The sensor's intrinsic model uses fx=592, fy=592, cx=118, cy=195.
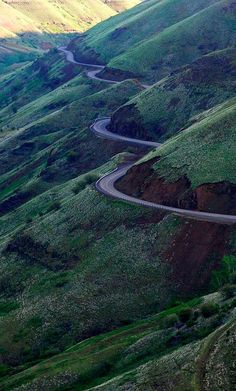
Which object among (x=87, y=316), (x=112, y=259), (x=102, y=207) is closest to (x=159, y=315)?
(x=87, y=316)

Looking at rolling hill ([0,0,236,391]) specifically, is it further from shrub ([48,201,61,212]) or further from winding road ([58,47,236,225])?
winding road ([58,47,236,225])

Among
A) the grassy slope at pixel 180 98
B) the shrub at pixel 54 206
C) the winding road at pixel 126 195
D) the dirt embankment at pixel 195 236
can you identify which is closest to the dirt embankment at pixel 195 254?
the dirt embankment at pixel 195 236

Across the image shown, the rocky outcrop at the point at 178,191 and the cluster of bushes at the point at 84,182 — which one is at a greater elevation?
the cluster of bushes at the point at 84,182

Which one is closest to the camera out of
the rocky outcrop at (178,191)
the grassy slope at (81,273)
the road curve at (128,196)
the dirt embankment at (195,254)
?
the grassy slope at (81,273)

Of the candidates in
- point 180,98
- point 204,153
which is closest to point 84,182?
point 204,153

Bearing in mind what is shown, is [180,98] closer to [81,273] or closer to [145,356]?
[81,273]

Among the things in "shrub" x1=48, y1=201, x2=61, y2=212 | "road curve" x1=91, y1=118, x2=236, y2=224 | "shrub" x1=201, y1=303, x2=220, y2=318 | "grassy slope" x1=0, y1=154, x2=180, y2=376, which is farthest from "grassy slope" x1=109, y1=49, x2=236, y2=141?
"shrub" x1=201, y1=303, x2=220, y2=318

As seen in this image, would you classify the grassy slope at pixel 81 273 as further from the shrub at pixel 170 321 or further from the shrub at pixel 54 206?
the shrub at pixel 170 321
